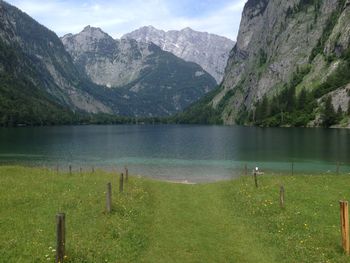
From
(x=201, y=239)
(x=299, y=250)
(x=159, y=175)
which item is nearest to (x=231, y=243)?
(x=201, y=239)

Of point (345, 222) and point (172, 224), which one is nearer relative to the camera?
point (345, 222)

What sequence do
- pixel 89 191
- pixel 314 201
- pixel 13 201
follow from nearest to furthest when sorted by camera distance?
pixel 13 201 < pixel 314 201 < pixel 89 191

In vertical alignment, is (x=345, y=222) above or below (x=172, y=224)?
above

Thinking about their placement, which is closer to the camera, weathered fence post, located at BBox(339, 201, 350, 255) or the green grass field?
weathered fence post, located at BBox(339, 201, 350, 255)

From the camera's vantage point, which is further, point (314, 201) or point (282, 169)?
point (282, 169)

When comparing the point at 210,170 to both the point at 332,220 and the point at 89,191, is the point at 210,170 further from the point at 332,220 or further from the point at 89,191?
the point at 332,220

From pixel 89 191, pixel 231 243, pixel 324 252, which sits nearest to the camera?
pixel 324 252

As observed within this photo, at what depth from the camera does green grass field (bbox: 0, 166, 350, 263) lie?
25.7 meters

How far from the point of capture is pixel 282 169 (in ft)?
283

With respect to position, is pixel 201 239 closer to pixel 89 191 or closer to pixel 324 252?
pixel 324 252

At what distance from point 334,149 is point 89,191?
89.8m

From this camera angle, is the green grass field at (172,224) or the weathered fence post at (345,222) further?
the green grass field at (172,224)

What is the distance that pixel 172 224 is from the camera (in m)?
33.7

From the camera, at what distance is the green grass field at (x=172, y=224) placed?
84.3 feet
